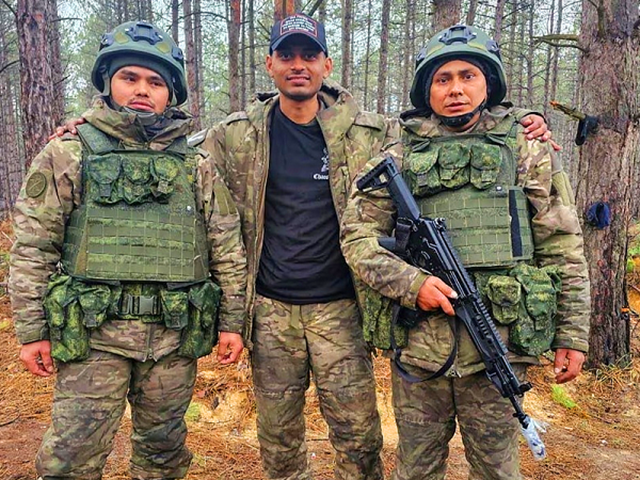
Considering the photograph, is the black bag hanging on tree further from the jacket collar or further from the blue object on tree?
the jacket collar

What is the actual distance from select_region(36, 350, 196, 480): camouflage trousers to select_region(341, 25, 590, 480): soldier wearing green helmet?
124cm

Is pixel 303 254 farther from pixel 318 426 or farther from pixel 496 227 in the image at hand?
pixel 318 426

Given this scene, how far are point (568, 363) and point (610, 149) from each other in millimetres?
3057

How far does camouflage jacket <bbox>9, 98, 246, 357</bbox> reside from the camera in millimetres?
2660

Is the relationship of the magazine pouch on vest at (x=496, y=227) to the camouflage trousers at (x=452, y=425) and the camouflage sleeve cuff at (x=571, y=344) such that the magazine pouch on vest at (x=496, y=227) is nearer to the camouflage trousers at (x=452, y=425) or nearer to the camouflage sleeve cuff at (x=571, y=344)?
the camouflage sleeve cuff at (x=571, y=344)

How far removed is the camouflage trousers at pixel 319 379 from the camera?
309 cm

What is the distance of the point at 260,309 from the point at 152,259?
0.75 metres

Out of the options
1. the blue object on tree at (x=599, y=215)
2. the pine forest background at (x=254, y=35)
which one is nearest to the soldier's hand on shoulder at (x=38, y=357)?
the blue object on tree at (x=599, y=215)

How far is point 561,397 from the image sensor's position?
16.6 feet

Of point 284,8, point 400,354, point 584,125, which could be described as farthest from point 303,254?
point 584,125

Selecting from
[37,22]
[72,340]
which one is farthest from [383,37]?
[72,340]

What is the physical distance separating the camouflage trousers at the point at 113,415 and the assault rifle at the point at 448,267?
146 cm

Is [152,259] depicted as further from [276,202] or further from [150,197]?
[276,202]

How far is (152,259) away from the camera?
277 centimetres
